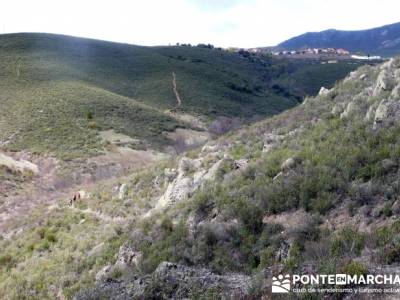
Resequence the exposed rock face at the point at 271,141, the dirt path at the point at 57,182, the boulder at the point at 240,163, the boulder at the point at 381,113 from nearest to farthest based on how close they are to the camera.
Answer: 1. the boulder at the point at 381,113
2. the boulder at the point at 240,163
3. the exposed rock face at the point at 271,141
4. the dirt path at the point at 57,182

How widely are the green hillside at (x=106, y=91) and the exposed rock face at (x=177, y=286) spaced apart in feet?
85.3

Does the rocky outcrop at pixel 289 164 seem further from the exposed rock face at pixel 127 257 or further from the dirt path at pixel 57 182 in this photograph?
the dirt path at pixel 57 182

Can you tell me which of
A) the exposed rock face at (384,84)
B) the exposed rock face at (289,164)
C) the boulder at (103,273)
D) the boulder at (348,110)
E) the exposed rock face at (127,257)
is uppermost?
the exposed rock face at (384,84)

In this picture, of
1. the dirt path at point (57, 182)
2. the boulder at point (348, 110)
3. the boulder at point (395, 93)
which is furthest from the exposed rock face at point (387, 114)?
the dirt path at point (57, 182)

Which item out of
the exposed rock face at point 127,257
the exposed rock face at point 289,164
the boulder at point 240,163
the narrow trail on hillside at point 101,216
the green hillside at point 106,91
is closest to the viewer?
the exposed rock face at point 127,257

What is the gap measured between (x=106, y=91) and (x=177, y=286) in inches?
1845

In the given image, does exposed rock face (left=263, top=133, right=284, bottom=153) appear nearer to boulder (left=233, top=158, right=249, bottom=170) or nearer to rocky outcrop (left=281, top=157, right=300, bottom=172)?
boulder (left=233, top=158, right=249, bottom=170)

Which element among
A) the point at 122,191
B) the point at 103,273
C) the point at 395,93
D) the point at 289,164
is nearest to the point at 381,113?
the point at 395,93

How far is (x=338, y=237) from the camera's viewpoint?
6641 millimetres

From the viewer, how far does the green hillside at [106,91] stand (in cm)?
3722

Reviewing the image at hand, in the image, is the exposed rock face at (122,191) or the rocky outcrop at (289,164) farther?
the exposed rock face at (122,191)

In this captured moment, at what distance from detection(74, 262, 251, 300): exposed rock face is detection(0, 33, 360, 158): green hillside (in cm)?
2601

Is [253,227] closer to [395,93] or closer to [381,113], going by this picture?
[381,113]

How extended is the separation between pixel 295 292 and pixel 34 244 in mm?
11433
